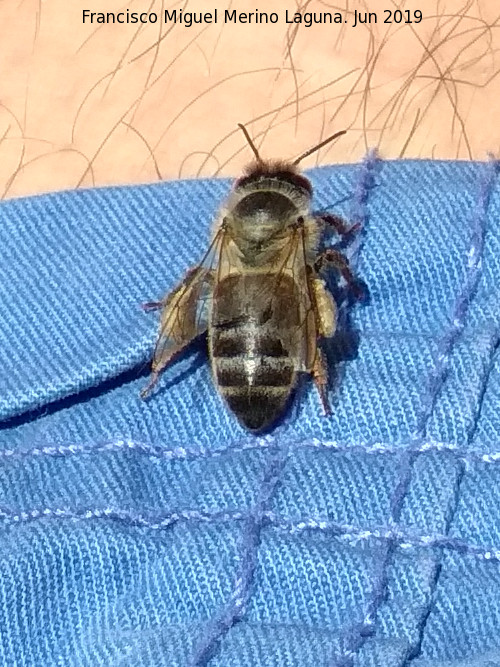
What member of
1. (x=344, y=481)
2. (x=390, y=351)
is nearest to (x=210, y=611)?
(x=344, y=481)

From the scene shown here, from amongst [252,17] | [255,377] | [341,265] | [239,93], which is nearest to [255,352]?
[255,377]

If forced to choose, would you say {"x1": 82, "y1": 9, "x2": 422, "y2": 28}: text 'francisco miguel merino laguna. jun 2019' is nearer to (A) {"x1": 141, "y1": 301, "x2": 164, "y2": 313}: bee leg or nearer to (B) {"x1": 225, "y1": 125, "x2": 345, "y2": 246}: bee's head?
(B) {"x1": 225, "y1": 125, "x2": 345, "y2": 246}: bee's head

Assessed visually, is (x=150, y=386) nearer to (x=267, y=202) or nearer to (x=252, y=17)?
(x=267, y=202)

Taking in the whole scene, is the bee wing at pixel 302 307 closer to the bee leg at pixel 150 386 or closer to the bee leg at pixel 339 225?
the bee leg at pixel 339 225

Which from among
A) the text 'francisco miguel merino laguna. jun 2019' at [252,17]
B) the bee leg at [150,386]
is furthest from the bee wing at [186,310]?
the text 'francisco miguel merino laguna. jun 2019' at [252,17]

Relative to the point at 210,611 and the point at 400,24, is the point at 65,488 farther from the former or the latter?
the point at 400,24
